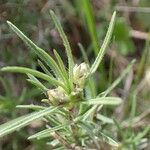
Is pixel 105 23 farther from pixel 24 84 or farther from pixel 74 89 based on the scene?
pixel 74 89

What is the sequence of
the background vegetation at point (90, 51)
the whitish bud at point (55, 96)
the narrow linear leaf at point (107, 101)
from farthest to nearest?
1. the background vegetation at point (90, 51)
2. the whitish bud at point (55, 96)
3. the narrow linear leaf at point (107, 101)

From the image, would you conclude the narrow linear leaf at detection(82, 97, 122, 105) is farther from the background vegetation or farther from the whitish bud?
the background vegetation

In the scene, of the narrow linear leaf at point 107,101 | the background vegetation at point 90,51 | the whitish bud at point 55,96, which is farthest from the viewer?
the background vegetation at point 90,51

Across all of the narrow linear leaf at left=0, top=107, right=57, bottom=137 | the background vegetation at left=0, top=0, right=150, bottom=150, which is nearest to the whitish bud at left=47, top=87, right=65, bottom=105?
the narrow linear leaf at left=0, top=107, right=57, bottom=137

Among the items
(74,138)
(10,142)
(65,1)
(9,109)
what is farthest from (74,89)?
(65,1)

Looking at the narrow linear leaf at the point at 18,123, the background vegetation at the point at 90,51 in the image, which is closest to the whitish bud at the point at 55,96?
the narrow linear leaf at the point at 18,123

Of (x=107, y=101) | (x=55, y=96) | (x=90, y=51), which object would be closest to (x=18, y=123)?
(x=55, y=96)

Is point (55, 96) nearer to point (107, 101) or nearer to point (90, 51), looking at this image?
point (107, 101)

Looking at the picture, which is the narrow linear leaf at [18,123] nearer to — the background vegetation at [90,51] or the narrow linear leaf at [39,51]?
the narrow linear leaf at [39,51]
